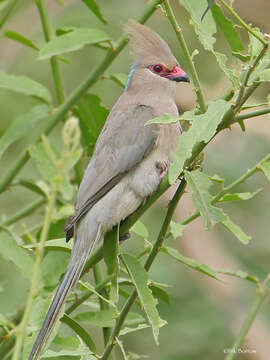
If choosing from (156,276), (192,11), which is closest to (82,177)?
(192,11)

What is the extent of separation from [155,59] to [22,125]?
1130mm

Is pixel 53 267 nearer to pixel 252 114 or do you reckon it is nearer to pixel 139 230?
pixel 139 230

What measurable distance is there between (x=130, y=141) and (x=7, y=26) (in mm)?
3818

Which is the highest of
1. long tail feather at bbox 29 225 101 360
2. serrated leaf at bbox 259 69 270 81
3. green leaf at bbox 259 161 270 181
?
serrated leaf at bbox 259 69 270 81

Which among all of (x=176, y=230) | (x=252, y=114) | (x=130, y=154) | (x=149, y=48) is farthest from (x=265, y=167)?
(x=149, y=48)

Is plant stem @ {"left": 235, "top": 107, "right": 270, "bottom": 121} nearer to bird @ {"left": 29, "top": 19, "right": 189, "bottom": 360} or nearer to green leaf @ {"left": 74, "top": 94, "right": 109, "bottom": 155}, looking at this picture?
bird @ {"left": 29, "top": 19, "right": 189, "bottom": 360}

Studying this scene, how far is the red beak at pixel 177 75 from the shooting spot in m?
4.29

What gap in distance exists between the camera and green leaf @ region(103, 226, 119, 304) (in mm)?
2771

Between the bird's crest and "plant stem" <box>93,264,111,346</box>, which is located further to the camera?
the bird's crest

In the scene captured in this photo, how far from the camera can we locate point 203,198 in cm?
237

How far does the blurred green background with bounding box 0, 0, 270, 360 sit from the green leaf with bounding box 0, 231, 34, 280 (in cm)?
222

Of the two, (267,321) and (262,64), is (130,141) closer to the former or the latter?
(262,64)

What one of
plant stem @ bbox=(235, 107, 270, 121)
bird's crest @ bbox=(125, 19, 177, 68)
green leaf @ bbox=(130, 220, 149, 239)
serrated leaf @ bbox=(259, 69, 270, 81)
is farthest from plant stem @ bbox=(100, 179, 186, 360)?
bird's crest @ bbox=(125, 19, 177, 68)

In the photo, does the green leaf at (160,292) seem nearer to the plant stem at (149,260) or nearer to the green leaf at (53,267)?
the green leaf at (53,267)
